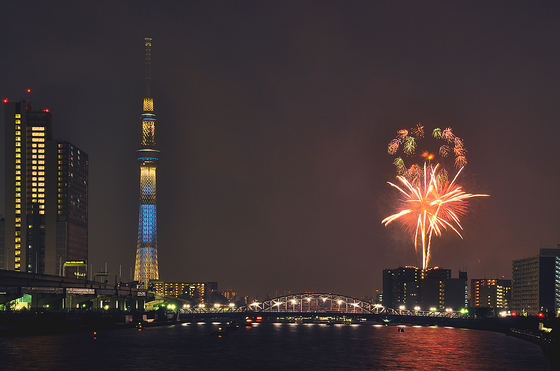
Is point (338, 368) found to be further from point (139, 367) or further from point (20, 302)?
point (20, 302)

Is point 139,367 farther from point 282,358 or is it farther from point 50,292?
point 50,292

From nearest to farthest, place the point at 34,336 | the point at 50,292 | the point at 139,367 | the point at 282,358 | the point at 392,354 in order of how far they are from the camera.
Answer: the point at 139,367, the point at 282,358, the point at 392,354, the point at 34,336, the point at 50,292

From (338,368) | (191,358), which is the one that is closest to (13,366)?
(191,358)

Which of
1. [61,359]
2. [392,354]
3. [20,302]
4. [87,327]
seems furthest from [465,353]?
[20,302]

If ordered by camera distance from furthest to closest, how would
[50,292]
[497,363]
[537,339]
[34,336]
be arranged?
1. [50,292]
2. [537,339]
3. [34,336]
4. [497,363]

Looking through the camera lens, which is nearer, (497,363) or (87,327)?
(497,363)

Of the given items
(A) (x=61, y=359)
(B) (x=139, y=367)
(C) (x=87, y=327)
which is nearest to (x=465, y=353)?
(B) (x=139, y=367)

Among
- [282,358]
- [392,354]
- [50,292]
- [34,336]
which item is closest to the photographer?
[282,358]

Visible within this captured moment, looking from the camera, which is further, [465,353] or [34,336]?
[34,336]

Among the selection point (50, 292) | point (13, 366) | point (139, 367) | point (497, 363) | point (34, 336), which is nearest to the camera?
point (13, 366)
